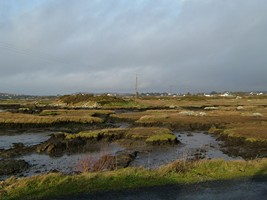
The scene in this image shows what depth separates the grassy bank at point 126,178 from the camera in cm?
1566

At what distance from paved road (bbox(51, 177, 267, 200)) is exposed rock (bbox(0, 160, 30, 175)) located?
971cm

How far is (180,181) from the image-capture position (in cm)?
1762

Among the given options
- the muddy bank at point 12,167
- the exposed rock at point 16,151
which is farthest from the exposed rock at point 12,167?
the exposed rock at point 16,151

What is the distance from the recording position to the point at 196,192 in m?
15.9

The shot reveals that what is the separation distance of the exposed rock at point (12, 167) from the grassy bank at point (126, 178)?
6.70 meters

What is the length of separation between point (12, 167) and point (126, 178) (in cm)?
1048

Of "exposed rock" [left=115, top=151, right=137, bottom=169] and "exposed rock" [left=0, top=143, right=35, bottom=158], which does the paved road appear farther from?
"exposed rock" [left=0, top=143, right=35, bottom=158]

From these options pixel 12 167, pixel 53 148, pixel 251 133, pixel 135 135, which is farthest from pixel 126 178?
pixel 251 133

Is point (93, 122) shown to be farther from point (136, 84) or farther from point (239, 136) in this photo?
point (136, 84)

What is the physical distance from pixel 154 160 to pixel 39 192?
13.2m

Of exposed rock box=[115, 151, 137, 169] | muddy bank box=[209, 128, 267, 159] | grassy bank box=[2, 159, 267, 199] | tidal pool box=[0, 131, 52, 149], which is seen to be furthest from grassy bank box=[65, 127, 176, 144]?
grassy bank box=[2, 159, 267, 199]

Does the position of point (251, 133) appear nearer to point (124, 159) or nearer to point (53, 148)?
point (124, 159)

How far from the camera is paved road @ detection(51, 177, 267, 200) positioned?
49.7ft

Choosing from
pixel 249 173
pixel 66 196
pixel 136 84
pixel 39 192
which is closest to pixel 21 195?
pixel 39 192
